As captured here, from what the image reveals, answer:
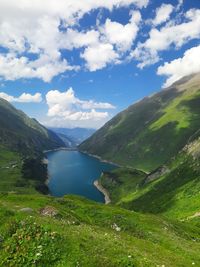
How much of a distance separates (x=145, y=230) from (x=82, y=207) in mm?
17616

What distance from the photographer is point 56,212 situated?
54188 mm

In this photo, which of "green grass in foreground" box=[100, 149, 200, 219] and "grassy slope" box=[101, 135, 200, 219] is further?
"grassy slope" box=[101, 135, 200, 219]

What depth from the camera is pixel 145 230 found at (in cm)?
5431

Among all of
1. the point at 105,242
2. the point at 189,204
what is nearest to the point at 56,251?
the point at 105,242

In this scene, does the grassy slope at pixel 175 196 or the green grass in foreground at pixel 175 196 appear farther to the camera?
the grassy slope at pixel 175 196

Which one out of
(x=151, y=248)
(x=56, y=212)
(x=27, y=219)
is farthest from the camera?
(x=56, y=212)

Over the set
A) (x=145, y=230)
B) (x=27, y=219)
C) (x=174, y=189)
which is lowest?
(x=174, y=189)

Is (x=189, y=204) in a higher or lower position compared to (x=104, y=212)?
lower

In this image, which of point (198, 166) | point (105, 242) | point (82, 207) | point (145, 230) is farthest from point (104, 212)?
point (198, 166)

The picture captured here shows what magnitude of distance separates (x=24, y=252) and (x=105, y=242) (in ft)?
24.9

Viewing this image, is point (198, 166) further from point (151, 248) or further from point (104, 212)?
point (151, 248)

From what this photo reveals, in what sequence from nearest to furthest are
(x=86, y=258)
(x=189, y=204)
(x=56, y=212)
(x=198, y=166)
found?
1. (x=86, y=258)
2. (x=56, y=212)
3. (x=189, y=204)
4. (x=198, y=166)

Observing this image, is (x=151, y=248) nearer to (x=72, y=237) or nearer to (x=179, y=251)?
(x=179, y=251)

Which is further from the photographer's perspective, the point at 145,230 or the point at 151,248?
the point at 145,230
